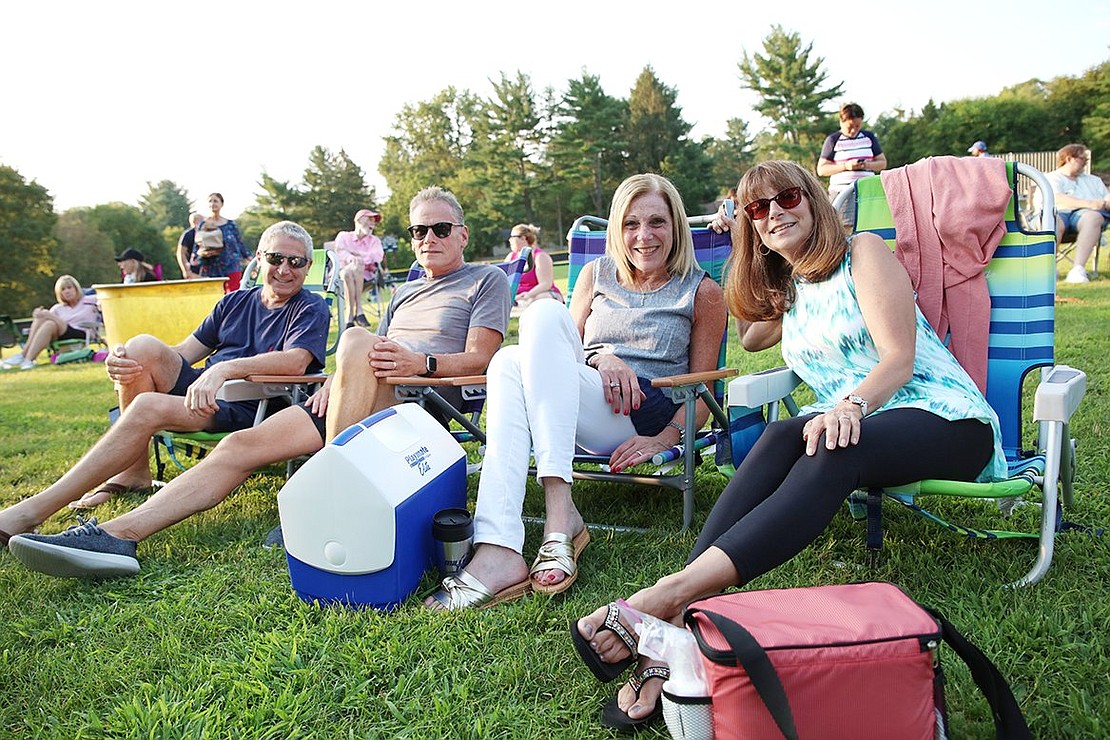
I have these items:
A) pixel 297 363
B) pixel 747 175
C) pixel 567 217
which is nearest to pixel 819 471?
pixel 747 175

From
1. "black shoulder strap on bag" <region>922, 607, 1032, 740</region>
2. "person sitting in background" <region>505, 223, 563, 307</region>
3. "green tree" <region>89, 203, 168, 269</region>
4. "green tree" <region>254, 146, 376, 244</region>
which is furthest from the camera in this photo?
"green tree" <region>254, 146, 376, 244</region>

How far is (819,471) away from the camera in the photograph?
6.08 feet

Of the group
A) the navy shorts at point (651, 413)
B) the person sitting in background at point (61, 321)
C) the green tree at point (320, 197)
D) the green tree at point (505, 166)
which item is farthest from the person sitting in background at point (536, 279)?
the green tree at point (320, 197)

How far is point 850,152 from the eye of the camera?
22.2 feet

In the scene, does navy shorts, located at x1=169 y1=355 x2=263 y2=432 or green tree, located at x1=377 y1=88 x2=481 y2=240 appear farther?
green tree, located at x1=377 y1=88 x2=481 y2=240

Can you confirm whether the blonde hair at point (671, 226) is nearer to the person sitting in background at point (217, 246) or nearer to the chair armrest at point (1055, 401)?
the chair armrest at point (1055, 401)

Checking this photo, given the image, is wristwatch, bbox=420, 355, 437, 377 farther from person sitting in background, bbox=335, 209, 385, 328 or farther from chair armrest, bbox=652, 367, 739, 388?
person sitting in background, bbox=335, 209, 385, 328

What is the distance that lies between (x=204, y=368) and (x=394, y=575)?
163 centimetres

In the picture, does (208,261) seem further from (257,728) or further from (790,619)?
(790,619)

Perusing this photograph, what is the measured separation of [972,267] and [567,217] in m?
38.3

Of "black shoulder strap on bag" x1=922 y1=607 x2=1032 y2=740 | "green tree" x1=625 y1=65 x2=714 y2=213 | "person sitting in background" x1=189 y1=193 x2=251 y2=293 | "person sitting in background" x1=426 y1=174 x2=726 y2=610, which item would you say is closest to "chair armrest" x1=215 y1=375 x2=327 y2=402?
"person sitting in background" x1=426 y1=174 x2=726 y2=610

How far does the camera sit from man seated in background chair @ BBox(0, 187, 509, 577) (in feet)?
8.29

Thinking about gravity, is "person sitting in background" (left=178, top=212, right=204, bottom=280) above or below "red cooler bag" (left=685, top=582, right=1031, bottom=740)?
above

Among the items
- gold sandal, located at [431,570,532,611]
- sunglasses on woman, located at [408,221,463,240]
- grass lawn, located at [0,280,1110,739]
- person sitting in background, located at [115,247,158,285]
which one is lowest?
grass lawn, located at [0,280,1110,739]
